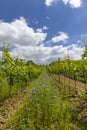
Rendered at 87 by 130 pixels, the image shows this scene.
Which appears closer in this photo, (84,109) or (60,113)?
(60,113)

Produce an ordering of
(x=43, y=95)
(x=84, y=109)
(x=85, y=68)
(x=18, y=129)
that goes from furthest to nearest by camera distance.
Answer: (x=85, y=68), (x=84, y=109), (x=43, y=95), (x=18, y=129)

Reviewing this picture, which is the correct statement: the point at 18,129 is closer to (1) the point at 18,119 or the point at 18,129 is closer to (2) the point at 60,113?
(1) the point at 18,119

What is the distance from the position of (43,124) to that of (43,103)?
1.28 meters

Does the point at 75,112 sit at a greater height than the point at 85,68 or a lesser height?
lesser

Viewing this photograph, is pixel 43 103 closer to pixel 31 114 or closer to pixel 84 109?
pixel 31 114

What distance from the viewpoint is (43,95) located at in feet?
34.2

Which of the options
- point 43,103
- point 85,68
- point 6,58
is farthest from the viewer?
point 85,68

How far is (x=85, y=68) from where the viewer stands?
672 inches

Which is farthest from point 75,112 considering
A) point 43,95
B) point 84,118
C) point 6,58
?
point 6,58

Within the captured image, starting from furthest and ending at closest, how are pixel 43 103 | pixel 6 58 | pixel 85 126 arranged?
pixel 6 58, pixel 43 103, pixel 85 126

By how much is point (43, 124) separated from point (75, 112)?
2592mm

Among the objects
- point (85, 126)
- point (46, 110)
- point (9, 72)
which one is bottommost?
point (85, 126)

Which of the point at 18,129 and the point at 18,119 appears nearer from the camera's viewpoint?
the point at 18,129

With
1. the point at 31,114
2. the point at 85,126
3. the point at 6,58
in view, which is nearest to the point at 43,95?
the point at 31,114
